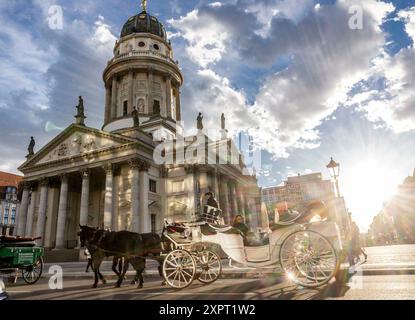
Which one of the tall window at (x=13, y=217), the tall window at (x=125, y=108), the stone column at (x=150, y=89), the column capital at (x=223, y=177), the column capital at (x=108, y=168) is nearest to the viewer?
the column capital at (x=108, y=168)

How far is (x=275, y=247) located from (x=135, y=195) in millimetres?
25217

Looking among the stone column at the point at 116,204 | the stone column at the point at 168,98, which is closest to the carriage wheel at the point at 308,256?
the stone column at the point at 116,204

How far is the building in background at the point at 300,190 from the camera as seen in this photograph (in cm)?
10356

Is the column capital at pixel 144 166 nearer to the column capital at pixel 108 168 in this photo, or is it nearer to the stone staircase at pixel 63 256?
the column capital at pixel 108 168

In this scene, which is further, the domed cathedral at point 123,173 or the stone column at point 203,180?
the stone column at point 203,180

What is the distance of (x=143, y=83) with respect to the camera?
149 ft

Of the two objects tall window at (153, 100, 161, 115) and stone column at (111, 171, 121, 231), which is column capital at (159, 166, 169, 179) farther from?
tall window at (153, 100, 161, 115)

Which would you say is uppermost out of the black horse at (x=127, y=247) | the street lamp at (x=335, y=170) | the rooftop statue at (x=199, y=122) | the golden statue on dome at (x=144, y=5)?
the golden statue on dome at (x=144, y=5)

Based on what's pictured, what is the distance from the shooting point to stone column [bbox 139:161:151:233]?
97.5ft

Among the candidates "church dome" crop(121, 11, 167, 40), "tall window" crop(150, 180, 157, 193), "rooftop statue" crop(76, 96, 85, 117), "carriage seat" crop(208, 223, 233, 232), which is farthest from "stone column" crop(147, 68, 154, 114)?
"carriage seat" crop(208, 223, 233, 232)

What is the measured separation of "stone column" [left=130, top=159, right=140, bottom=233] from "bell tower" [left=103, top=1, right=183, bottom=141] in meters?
10.1
